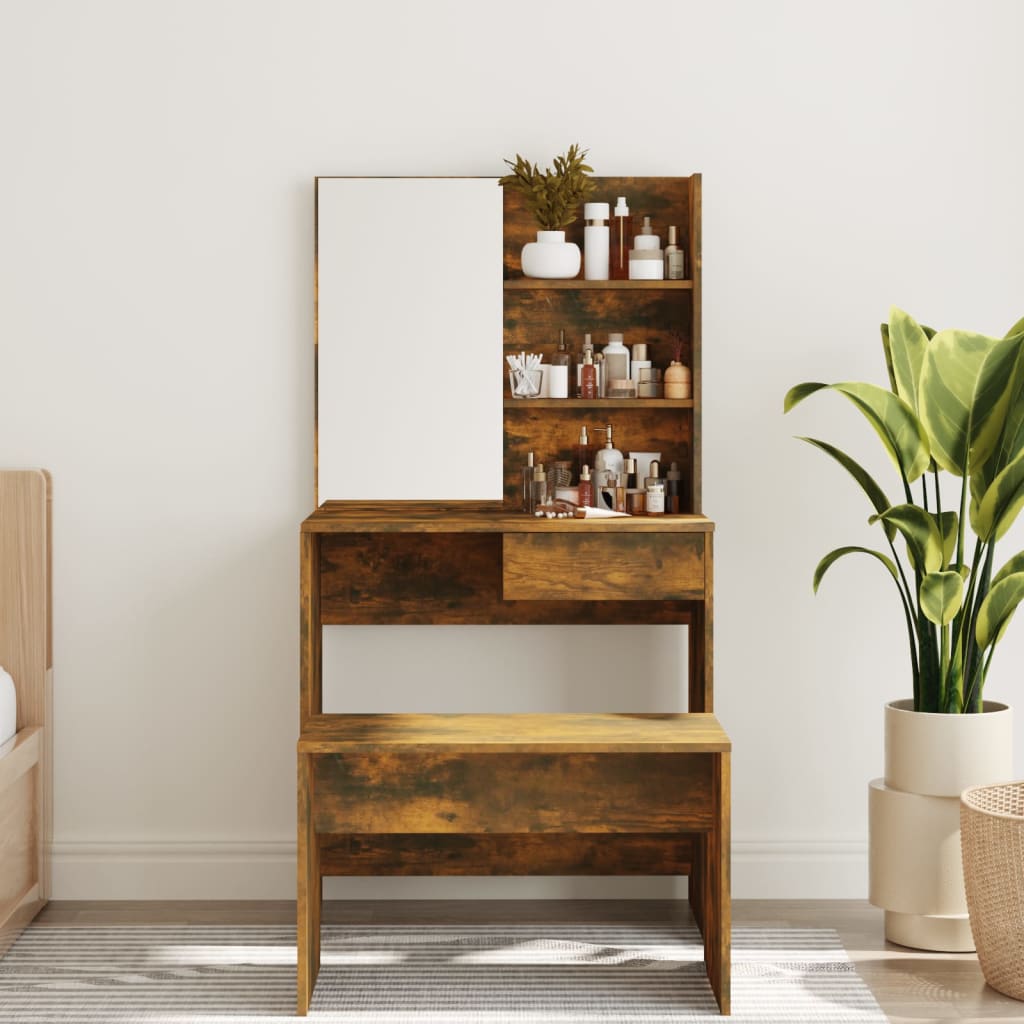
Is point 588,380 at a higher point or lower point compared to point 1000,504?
higher

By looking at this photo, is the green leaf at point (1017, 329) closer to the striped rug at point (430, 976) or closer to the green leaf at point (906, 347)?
the green leaf at point (906, 347)

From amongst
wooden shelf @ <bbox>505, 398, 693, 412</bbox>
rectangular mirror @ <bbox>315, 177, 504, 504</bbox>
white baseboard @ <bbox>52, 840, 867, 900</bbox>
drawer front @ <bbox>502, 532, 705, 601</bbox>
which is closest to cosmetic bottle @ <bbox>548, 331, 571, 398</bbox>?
wooden shelf @ <bbox>505, 398, 693, 412</bbox>

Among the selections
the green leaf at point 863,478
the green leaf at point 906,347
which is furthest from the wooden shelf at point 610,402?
the green leaf at point 906,347

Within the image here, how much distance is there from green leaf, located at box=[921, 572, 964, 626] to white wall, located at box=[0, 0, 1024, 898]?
51 centimetres

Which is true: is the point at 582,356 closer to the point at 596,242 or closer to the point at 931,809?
the point at 596,242

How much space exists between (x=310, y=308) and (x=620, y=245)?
2.55ft

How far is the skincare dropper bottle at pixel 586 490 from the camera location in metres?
3.00

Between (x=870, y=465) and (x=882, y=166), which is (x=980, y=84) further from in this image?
(x=870, y=465)

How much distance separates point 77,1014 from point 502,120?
2.21 m

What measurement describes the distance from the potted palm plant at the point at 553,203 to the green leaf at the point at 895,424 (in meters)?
0.71

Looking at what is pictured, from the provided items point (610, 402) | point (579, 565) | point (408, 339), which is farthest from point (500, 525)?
point (408, 339)

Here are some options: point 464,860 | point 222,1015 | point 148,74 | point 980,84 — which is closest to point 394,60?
point 148,74

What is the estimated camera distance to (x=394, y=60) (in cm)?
302

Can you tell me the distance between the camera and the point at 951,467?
8.64 feet
